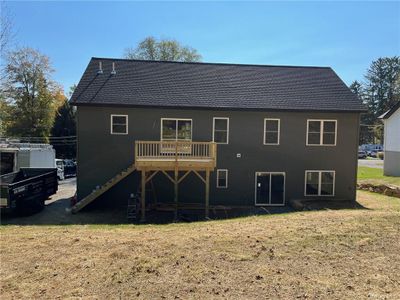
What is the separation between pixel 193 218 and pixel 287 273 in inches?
401

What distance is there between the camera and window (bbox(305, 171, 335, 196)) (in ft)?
59.4

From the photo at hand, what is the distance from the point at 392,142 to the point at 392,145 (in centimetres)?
24

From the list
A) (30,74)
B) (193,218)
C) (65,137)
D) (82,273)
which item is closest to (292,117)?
(193,218)

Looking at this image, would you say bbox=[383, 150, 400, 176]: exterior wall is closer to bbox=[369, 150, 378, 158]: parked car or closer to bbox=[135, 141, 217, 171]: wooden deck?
bbox=[135, 141, 217, 171]: wooden deck

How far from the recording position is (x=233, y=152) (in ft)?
57.7

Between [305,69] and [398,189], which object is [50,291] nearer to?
[398,189]

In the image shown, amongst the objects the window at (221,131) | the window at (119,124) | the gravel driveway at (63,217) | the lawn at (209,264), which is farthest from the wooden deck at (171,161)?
the lawn at (209,264)

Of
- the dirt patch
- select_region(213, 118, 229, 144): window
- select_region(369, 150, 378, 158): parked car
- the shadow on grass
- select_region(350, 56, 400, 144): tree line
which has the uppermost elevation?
select_region(350, 56, 400, 144): tree line

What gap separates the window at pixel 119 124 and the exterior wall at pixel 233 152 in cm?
21

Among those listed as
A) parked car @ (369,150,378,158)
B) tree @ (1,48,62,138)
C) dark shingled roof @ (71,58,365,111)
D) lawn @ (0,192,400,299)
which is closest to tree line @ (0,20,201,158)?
tree @ (1,48,62,138)

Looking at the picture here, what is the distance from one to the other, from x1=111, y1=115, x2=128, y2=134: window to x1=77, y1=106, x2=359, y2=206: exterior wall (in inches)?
8.2

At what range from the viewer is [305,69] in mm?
21312

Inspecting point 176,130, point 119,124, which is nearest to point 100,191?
point 119,124

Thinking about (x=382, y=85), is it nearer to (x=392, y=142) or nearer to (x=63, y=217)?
(x=392, y=142)
